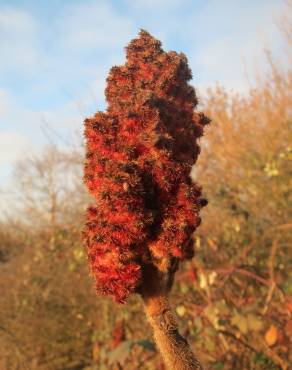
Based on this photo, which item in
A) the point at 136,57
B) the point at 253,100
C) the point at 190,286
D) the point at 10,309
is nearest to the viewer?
the point at 136,57

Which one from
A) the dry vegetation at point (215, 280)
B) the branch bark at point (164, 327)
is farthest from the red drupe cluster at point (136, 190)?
the dry vegetation at point (215, 280)

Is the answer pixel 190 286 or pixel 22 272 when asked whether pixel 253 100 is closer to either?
pixel 190 286

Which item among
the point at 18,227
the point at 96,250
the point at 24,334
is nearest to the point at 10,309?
the point at 24,334

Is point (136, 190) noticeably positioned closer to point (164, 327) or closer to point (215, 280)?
point (164, 327)

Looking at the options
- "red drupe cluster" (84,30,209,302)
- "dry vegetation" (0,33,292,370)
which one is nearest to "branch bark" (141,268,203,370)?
"red drupe cluster" (84,30,209,302)

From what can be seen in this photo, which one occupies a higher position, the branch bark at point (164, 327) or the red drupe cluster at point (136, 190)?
the red drupe cluster at point (136, 190)

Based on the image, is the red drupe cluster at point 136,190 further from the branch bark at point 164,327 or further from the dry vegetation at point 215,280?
the dry vegetation at point 215,280
